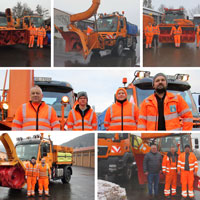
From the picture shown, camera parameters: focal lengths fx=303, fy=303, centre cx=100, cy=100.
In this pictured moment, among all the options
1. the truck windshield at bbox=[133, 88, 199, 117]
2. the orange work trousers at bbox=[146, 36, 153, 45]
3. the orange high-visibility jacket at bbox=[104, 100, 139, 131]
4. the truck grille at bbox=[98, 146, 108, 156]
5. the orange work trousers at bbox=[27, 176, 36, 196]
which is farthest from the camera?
the truck windshield at bbox=[133, 88, 199, 117]

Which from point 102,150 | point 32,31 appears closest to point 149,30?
point 32,31

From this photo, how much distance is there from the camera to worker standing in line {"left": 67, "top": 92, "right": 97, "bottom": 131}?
13.6 feet

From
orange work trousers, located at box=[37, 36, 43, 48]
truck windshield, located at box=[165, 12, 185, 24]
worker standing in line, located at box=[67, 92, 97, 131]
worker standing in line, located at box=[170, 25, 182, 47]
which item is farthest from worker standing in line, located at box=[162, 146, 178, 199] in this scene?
orange work trousers, located at box=[37, 36, 43, 48]

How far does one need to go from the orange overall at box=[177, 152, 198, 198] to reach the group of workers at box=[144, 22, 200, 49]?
75.0 inches

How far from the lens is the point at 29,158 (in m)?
3.68

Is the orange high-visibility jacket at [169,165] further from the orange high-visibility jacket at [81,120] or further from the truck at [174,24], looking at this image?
the truck at [174,24]

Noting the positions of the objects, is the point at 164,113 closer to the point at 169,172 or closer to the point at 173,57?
the point at 169,172

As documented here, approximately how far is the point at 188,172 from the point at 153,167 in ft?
1.37

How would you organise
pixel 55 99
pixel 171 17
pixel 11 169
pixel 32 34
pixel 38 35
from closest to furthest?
1. pixel 11 169
2. pixel 171 17
3. pixel 38 35
4. pixel 32 34
5. pixel 55 99

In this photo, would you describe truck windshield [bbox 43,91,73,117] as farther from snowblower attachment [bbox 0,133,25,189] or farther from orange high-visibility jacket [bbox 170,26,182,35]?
orange high-visibility jacket [bbox 170,26,182,35]

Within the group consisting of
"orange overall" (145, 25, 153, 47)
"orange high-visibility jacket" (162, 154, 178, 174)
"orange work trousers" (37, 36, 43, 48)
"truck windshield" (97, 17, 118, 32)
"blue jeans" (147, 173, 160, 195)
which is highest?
"truck windshield" (97, 17, 118, 32)

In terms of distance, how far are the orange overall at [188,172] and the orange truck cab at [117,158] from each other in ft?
1.87

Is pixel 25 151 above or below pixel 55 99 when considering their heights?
below

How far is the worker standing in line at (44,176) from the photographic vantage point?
3.63 metres
